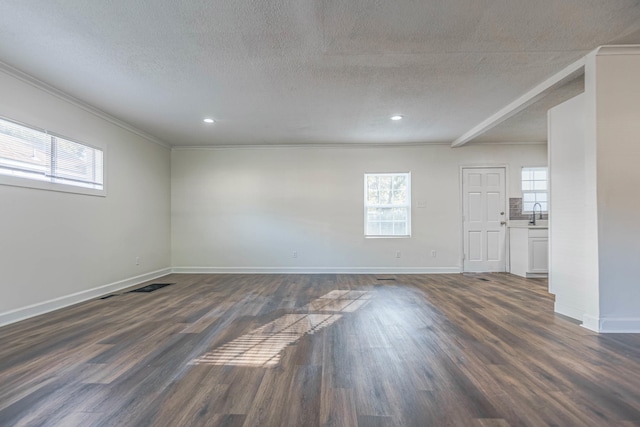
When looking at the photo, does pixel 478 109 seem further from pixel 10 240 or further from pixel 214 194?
pixel 10 240

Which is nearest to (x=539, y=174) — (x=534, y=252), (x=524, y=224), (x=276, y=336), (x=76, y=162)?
(x=524, y=224)

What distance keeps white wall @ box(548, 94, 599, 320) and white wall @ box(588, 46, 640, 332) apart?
0.08 m

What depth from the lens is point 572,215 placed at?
2.94m

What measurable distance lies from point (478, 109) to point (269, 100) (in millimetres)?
2793

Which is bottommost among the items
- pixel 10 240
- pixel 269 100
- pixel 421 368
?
pixel 421 368

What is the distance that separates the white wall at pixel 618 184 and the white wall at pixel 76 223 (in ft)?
Answer: 18.3

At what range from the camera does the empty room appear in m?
1.68

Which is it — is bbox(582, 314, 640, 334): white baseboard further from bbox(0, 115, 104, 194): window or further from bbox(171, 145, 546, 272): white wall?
bbox(0, 115, 104, 194): window

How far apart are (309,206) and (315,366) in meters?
3.84

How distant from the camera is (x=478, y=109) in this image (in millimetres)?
3807

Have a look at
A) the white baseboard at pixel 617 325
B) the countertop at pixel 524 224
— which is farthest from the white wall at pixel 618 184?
the countertop at pixel 524 224

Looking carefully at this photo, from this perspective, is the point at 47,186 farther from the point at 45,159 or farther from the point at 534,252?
the point at 534,252

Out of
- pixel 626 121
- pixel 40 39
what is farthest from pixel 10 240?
pixel 626 121

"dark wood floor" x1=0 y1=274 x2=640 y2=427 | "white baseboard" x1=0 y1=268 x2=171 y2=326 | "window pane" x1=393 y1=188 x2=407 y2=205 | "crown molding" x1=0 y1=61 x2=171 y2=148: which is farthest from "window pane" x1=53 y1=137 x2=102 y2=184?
"window pane" x1=393 y1=188 x2=407 y2=205
